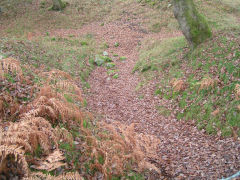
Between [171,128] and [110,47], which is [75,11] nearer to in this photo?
[110,47]

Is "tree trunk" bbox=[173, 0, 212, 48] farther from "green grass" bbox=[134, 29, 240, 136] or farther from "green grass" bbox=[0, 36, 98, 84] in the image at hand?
"green grass" bbox=[0, 36, 98, 84]

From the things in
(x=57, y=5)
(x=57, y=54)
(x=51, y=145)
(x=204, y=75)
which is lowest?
(x=204, y=75)

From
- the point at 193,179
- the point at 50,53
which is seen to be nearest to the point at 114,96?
the point at 50,53

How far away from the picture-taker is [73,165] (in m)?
3.89

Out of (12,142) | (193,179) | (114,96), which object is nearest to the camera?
(12,142)

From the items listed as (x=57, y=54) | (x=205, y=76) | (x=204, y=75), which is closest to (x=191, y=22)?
(x=204, y=75)

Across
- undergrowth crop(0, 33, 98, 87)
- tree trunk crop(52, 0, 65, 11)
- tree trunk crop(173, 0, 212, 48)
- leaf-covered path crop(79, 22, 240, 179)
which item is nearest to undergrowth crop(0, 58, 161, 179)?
leaf-covered path crop(79, 22, 240, 179)

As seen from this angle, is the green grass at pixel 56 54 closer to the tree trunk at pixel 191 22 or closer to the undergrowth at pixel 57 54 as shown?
Answer: the undergrowth at pixel 57 54

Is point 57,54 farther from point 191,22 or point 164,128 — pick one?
point 164,128

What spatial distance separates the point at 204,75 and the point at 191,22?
335 centimetres

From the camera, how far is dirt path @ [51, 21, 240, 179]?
498 centimetres

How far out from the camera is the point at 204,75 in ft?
27.3

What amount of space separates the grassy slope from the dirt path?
0.49 m

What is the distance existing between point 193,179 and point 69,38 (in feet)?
51.8
